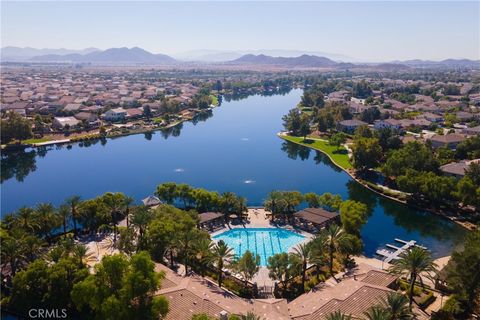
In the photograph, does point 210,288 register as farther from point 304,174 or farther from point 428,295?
point 304,174

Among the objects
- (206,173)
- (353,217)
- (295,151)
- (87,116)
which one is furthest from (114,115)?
(353,217)

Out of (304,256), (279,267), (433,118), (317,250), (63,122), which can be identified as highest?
(433,118)

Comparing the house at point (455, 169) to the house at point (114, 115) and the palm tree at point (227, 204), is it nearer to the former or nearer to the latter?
the palm tree at point (227, 204)

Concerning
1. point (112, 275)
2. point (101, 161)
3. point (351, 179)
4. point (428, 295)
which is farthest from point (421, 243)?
point (101, 161)

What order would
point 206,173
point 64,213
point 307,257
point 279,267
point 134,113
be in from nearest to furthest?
point 279,267
point 307,257
point 64,213
point 206,173
point 134,113

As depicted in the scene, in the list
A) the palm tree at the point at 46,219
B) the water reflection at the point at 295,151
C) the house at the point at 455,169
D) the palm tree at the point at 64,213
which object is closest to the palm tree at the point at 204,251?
the palm tree at the point at 64,213

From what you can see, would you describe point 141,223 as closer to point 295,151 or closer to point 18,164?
point 18,164

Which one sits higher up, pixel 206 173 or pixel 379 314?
pixel 379 314

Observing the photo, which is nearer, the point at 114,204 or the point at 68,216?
the point at 68,216
